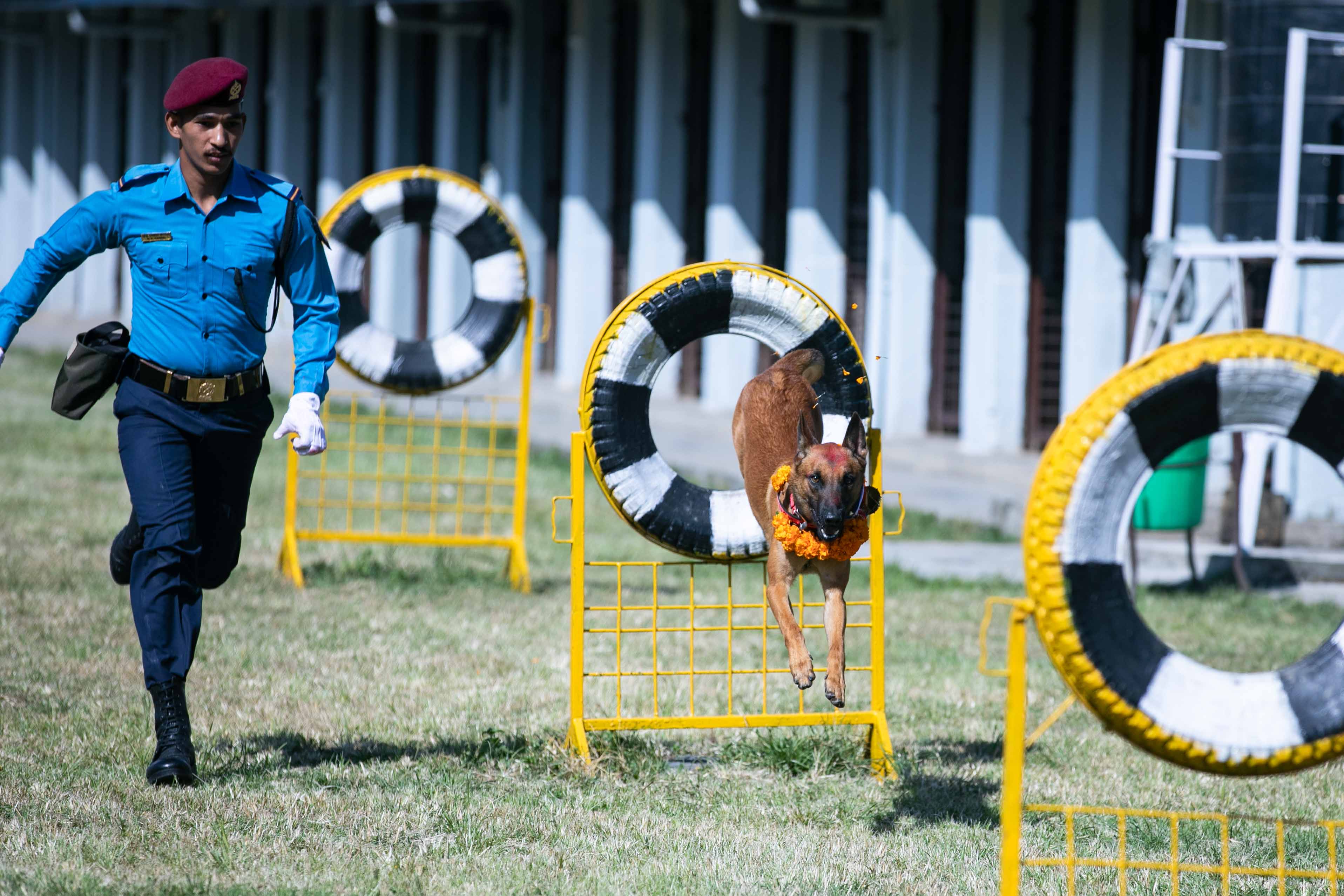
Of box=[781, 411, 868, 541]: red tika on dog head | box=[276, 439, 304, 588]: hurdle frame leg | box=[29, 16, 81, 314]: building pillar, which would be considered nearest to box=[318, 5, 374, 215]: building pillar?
box=[29, 16, 81, 314]: building pillar

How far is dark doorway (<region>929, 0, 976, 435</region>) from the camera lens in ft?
42.1

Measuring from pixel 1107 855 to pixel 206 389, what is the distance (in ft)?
9.58

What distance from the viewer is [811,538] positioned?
4371 millimetres

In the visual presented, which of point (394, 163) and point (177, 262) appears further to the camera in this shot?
point (394, 163)

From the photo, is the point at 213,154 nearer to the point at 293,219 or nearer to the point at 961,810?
the point at 293,219

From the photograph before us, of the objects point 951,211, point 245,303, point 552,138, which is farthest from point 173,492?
point 552,138

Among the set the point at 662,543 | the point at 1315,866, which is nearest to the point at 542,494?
the point at 662,543

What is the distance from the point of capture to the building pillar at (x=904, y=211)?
506 inches

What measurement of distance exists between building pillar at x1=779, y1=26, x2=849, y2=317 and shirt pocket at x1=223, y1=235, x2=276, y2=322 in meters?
9.26

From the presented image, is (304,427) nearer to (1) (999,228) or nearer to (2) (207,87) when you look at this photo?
(2) (207,87)

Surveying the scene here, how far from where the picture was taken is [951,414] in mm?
13312

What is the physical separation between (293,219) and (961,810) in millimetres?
2697

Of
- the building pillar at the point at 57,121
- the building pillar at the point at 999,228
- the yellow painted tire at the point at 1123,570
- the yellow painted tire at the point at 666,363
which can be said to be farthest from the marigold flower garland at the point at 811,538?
the building pillar at the point at 57,121

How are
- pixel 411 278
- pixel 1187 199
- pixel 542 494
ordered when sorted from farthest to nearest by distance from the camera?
pixel 411 278 < pixel 542 494 < pixel 1187 199
